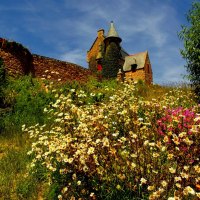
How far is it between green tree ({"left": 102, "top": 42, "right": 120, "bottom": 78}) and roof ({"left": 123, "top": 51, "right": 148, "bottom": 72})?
4901 millimetres

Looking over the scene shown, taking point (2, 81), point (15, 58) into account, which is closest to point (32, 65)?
point (15, 58)

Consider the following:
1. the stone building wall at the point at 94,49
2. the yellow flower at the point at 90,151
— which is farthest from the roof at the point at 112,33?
the yellow flower at the point at 90,151

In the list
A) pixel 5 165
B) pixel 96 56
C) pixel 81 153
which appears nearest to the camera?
pixel 81 153

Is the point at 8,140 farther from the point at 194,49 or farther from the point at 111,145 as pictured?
the point at 194,49

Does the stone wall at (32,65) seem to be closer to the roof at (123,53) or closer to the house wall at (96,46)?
the house wall at (96,46)

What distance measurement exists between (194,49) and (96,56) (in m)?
28.2

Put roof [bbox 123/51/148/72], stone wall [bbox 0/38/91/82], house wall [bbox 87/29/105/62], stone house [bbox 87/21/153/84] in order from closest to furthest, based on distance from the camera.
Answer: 1. stone wall [bbox 0/38/91/82]
2. stone house [bbox 87/21/153/84]
3. roof [bbox 123/51/148/72]
4. house wall [bbox 87/29/105/62]

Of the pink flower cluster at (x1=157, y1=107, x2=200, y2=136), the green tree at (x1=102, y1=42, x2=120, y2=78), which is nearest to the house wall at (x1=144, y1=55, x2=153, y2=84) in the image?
the green tree at (x1=102, y1=42, x2=120, y2=78)

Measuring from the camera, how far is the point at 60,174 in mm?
5512

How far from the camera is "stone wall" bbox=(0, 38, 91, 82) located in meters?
17.7

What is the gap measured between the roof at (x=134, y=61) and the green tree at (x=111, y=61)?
4901mm

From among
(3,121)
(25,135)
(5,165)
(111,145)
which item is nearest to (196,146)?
(111,145)

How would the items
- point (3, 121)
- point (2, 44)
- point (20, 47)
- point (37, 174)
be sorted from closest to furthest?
point (37, 174)
point (3, 121)
point (2, 44)
point (20, 47)

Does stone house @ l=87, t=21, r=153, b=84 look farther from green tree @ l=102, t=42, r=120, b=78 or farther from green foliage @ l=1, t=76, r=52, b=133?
green foliage @ l=1, t=76, r=52, b=133
